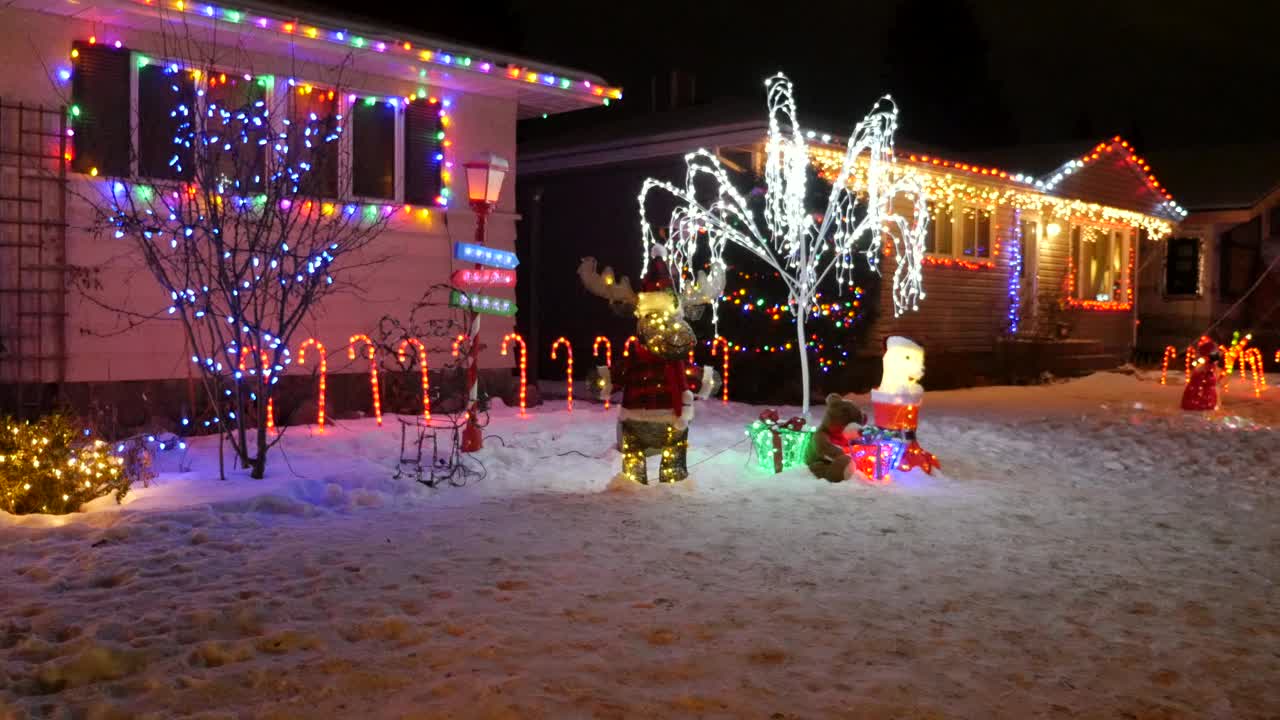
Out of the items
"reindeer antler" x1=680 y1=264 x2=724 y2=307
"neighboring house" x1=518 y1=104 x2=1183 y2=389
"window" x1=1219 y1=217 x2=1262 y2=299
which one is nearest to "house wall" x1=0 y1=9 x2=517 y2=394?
"neighboring house" x1=518 y1=104 x2=1183 y2=389

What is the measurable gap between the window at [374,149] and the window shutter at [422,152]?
16 cm

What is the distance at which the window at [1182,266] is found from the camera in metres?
28.1

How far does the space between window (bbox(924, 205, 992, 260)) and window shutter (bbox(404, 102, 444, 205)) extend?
9.97m

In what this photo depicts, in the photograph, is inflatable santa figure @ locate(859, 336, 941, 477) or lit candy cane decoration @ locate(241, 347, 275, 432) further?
inflatable santa figure @ locate(859, 336, 941, 477)

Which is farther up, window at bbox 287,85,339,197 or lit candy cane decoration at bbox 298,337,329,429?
window at bbox 287,85,339,197

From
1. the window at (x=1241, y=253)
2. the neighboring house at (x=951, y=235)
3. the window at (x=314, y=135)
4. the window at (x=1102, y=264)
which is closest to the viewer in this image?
the window at (x=314, y=135)

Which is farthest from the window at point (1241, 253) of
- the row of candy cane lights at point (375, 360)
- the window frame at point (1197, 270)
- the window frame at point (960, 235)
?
the row of candy cane lights at point (375, 360)

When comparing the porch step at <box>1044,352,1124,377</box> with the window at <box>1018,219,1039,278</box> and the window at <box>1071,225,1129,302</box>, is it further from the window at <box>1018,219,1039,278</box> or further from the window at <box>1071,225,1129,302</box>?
the window at <box>1071,225,1129,302</box>

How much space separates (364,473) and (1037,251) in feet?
56.2

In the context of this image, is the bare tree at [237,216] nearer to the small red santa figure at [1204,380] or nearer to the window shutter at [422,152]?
the window shutter at [422,152]

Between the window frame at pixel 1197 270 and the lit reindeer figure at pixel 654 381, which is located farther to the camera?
the window frame at pixel 1197 270

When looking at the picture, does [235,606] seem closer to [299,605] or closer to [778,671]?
[299,605]

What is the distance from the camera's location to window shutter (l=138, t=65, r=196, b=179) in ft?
34.3

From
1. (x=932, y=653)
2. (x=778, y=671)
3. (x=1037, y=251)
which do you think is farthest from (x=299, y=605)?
(x=1037, y=251)
